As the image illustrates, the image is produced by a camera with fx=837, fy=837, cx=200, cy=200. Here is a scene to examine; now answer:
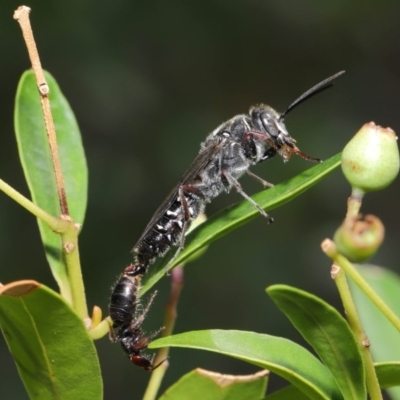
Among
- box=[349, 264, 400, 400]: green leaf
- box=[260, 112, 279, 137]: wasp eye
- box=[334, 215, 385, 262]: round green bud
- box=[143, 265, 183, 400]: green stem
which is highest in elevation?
box=[260, 112, 279, 137]: wasp eye

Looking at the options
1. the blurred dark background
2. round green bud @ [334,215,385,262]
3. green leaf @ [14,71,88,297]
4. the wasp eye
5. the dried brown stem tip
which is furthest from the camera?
the blurred dark background

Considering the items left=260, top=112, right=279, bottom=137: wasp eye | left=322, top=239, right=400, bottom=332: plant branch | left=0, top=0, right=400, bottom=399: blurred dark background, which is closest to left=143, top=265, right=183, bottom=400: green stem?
left=260, top=112, right=279, bottom=137: wasp eye

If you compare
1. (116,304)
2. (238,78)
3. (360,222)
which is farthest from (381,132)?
(238,78)

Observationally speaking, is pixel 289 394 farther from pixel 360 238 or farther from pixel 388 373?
pixel 360 238

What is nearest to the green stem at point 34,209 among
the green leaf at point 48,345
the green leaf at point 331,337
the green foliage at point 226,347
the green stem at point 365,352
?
the green foliage at point 226,347

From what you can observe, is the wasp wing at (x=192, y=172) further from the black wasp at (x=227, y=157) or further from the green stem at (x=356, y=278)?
the green stem at (x=356, y=278)

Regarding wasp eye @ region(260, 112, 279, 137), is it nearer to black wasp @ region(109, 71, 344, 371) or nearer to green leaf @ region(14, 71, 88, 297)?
black wasp @ region(109, 71, 344, 371)
